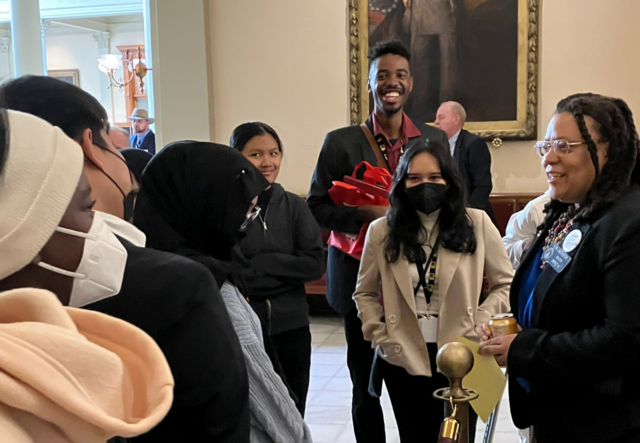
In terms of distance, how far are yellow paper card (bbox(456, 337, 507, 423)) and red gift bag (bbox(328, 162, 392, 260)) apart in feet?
3.71

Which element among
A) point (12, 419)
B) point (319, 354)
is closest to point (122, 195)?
point (12, 419)

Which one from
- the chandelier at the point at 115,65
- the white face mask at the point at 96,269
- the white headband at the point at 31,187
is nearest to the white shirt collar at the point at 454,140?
the white face mask at the point at 96,269

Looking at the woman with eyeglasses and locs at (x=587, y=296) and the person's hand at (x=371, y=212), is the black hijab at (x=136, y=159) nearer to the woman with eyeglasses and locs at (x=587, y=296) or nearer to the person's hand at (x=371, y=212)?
the person's hand at (x=371, y=212)

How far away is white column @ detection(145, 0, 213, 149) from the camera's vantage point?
21.4 feet

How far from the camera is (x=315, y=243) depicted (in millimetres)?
3160

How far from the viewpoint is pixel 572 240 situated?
1.84 meters

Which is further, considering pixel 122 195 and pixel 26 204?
pixel 122 195

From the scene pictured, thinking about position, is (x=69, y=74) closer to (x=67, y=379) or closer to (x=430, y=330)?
(x=430, y=330)

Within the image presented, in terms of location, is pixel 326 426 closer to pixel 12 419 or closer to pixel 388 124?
pixel 388 124

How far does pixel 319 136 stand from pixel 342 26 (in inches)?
45.8

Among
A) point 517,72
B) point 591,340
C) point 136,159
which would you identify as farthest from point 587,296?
point 517,72

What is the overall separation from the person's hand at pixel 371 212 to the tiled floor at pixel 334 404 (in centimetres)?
143

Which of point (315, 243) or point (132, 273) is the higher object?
point (132, 273)

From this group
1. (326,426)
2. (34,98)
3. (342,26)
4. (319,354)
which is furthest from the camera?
(342,26)
